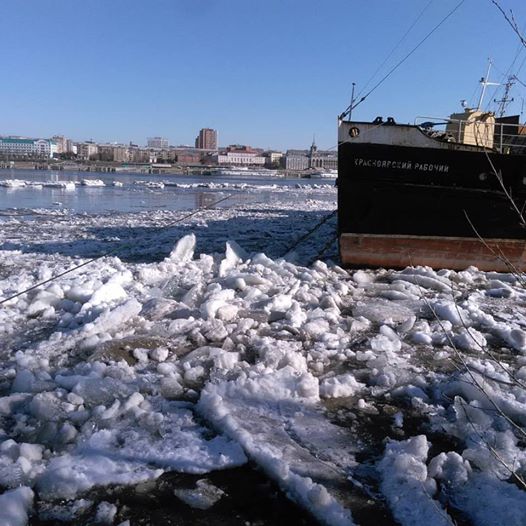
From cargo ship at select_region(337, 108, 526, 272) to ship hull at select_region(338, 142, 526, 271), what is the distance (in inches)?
0.6

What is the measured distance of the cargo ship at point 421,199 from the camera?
7621 mm

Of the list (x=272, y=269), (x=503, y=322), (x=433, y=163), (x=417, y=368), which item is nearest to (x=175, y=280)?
(x=272, y=269)

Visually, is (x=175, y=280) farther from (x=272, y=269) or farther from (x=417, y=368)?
(x=417, y=368)

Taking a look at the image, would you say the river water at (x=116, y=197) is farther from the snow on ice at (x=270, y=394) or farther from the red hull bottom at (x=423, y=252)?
the snow on ice at (x=270, y=394)

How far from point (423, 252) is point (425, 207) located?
2.48 ft

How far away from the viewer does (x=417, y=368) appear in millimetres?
3977

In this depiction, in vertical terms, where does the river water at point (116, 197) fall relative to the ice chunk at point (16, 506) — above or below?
above

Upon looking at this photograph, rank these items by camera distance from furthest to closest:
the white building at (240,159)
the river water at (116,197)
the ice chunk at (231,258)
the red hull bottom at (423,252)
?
the white building at (240,159), the river water at (116,197), the red hull bottom at (423,252), the ice chunk at (231,258)

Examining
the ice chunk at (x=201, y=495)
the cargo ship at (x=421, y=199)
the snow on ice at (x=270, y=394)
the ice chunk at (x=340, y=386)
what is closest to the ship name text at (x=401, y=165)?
the cargo ship at (x=421, y=199)

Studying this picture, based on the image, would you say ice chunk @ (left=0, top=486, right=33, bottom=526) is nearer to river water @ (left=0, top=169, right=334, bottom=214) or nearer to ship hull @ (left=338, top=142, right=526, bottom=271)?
ship hull @ (left=338, top=142, right=526, bottom=271)

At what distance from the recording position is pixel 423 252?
7.93m

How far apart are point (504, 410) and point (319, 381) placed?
130 centimetres

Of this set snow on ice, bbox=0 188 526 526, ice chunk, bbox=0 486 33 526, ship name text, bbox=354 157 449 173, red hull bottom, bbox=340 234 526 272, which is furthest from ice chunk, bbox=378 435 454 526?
ship name text, bbox=354 157 449 173

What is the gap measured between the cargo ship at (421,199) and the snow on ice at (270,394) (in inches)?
55.5
